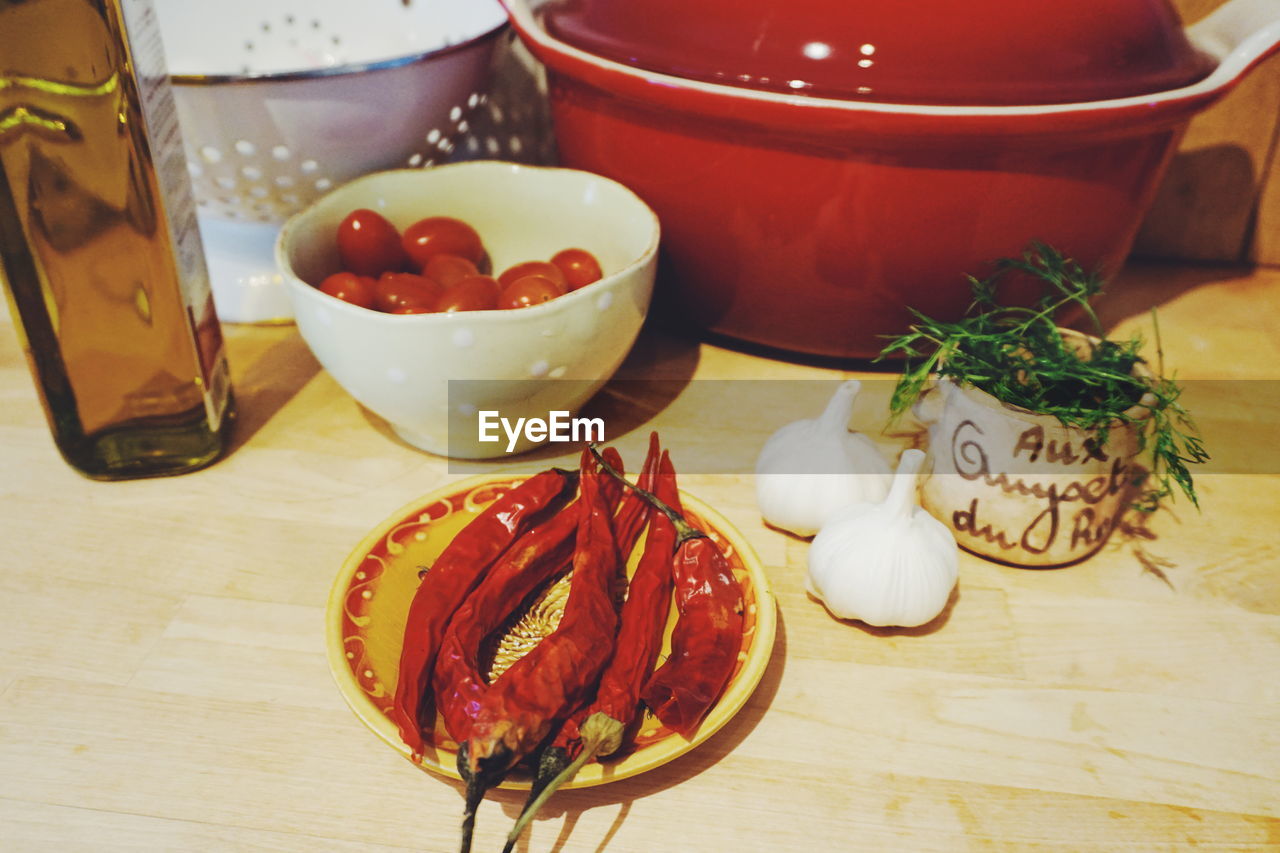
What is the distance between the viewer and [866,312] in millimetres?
750

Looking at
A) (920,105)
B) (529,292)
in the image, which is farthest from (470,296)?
(920,105)

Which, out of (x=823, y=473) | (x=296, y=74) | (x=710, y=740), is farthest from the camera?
(x=296, y=74)

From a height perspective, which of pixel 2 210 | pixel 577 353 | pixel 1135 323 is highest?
pixel 2 210

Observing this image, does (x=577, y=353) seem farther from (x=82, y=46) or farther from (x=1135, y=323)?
(x=1135, y=323)

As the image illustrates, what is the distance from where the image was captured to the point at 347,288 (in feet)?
2.27

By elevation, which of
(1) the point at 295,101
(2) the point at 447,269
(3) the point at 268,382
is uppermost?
(1) the point at 295,101

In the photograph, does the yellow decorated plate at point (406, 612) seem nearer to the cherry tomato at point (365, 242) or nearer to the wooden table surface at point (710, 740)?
the wooden table surface at point (710, 740)

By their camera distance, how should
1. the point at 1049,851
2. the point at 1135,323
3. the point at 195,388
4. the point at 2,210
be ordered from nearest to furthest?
the point at 1049,851 → the point at 2,210 → the point at 195,388 → the point at 1135,323

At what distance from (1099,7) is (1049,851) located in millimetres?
558

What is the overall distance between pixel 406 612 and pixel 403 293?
0.28m

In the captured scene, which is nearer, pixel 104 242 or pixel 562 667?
pixel 562 667

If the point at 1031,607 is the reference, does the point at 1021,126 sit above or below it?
above

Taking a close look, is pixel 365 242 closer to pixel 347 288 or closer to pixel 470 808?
pixel 347 288

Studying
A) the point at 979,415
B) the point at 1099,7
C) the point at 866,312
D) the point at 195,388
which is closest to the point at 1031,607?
the point at 979,415
